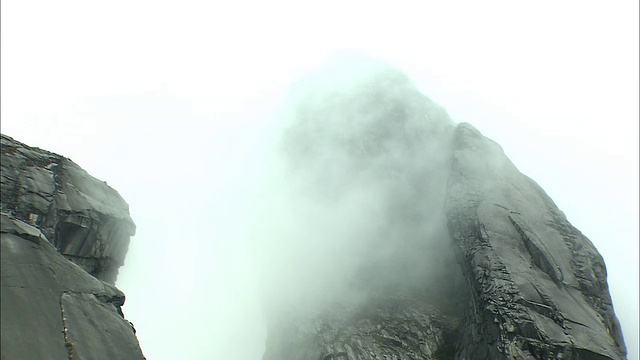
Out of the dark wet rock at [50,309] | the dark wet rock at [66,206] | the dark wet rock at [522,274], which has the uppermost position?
the dark wet rock at [522,274]

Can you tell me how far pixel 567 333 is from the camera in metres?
19.7

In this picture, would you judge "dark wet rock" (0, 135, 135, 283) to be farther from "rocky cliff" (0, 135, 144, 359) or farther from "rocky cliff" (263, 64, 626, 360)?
"rocky cliff" (263, 64, 626, 360)

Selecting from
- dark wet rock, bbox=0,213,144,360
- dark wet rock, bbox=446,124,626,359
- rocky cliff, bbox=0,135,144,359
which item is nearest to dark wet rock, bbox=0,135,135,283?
rocky cliff, bbox=0,135,144,359

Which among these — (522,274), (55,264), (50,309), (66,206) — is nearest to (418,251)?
(522,274)

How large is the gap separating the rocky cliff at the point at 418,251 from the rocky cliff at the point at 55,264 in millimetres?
13456

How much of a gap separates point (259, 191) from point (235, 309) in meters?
14.4

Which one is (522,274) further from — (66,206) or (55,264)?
(66,206)

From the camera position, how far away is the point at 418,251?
106 feet

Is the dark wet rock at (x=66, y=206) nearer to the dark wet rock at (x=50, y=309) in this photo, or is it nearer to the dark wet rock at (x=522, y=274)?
the dark wet rock at (x=50, y=309)

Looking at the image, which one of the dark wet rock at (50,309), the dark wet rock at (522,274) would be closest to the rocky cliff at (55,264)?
the dark wet rock at (50,309)

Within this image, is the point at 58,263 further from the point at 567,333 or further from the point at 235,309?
the point at 235,309

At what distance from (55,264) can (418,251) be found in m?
25.2

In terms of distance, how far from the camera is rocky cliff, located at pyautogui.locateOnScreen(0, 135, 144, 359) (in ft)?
40.2

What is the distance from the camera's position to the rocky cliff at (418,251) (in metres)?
21.4
